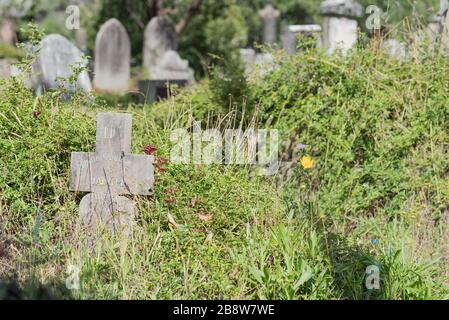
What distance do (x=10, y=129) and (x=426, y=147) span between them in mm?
3359

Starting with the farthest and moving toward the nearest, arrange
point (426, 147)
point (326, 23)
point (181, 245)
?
point (326, 23), point (426, 147), point (181, 245)

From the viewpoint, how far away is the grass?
4059 millimetres

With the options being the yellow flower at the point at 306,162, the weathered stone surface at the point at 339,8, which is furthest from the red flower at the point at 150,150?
the weathered stone surface at the point at 339,8

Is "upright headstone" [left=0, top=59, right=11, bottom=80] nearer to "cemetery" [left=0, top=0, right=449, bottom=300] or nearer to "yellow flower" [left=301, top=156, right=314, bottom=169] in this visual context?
"cemetery" [left=0, top=0, right=449, bottom=300]

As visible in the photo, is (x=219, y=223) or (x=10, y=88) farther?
(x=10, y=88)

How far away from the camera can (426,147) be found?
5.99 meters

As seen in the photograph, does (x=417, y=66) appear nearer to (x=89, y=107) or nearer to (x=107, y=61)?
(x=89, y=107)

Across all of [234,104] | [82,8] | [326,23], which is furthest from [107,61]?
[234,104]

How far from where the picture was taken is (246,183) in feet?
16.6

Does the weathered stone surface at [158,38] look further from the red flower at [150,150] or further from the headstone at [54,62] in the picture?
the red flower at [150,150]

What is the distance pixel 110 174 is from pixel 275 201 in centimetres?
115

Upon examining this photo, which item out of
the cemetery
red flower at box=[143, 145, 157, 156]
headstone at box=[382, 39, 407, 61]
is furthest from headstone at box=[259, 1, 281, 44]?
red flower at box=[143, 145, 157, 156]

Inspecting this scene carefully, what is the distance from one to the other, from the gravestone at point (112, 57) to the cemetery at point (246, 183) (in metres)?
7.86

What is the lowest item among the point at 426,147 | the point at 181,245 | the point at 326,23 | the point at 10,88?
the point at 181,245
